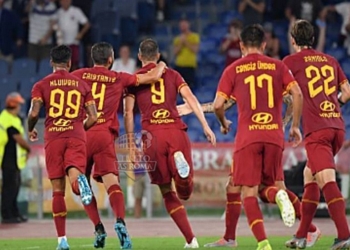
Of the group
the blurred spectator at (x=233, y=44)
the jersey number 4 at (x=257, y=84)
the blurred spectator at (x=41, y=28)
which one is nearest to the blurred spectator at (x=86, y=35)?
the blurred spectator at (x=41, y=28)

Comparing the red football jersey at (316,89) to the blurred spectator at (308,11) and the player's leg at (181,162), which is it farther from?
the blurred spectator at (308,11)

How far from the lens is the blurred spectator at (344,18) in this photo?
28484mm

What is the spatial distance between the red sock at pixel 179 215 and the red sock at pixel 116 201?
568 mm

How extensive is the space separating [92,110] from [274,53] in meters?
12.9

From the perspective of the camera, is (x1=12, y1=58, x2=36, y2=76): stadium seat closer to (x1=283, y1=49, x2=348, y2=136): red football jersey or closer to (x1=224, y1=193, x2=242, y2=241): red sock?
(x1=224, y1=193, x2=242, y2=241): red sock

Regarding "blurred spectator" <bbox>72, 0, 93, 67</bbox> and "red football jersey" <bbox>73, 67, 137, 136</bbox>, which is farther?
"blurred spectator" <bbox>72, 0, 93, 67</bbox>

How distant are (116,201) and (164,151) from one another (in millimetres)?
870

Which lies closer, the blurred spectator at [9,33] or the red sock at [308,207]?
the red sock at [308,207]

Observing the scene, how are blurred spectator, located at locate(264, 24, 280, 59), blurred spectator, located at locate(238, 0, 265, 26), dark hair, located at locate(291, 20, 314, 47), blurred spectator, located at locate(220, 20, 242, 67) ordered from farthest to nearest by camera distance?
blurred spectator, located at locate(238, 0, 265, 26) < blurred spectator, located at locate(220, 20, 242, 67) < blurred spectator, located at locate(264, 24, 280, 59) < dark hair, located at locate(291, 20, 314, 47)

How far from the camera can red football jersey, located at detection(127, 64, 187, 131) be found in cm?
1508

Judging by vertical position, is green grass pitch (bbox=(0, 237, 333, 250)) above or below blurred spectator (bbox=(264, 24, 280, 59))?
below

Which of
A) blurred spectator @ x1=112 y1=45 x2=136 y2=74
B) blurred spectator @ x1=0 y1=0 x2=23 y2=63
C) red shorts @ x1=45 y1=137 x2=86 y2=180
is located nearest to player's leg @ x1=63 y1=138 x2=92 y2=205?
red shorts @ x1=45 y1=137 x2=86 y2=180

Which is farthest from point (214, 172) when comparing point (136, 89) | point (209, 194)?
point (136, 89)

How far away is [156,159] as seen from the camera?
1503cm
